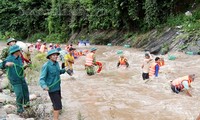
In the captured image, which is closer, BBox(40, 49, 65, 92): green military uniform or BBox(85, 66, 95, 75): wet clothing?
BBox(40, 49, 65, 92): green military uniform

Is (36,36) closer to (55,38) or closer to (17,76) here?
(55,38)

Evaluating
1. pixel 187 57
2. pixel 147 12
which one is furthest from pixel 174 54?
pixel 147 12

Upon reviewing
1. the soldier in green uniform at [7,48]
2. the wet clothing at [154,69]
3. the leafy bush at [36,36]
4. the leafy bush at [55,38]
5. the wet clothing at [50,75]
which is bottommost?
the wet clothing at [154,69]

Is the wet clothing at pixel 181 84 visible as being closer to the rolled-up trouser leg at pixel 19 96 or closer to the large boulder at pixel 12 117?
the rolled-up trouser leg at pixel 19 96

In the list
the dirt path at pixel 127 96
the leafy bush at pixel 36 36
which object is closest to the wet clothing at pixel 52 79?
the dirt path at pixel 127 96

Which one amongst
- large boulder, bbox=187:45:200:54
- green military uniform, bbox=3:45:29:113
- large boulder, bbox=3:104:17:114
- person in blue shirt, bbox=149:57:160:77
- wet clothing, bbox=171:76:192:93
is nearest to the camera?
green military uniform, bbox=3:45:29:113

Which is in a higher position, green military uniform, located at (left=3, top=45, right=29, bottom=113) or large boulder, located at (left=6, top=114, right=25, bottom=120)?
green military uniform, located at (left=3, top=45, right=29, bottom=113)

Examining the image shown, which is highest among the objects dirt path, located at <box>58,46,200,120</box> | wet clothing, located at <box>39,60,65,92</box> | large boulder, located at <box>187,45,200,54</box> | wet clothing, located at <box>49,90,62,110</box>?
large boulder, located at <box>187,45,200,54</box>

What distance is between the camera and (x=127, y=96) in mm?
8875

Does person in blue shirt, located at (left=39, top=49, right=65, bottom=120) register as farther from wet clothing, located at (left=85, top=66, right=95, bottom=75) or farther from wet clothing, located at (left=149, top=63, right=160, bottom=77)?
wet clothing, located at (left=85, top=66, right=95, bottom=75)

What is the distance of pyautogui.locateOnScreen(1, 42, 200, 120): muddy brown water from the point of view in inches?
285

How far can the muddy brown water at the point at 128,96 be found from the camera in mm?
7234

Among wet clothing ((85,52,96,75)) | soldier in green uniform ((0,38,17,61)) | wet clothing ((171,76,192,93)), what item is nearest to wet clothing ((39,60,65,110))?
soldier in green uniform ((0,38,17,61))

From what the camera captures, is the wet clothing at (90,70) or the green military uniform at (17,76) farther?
the wet clothing at (90,70)
